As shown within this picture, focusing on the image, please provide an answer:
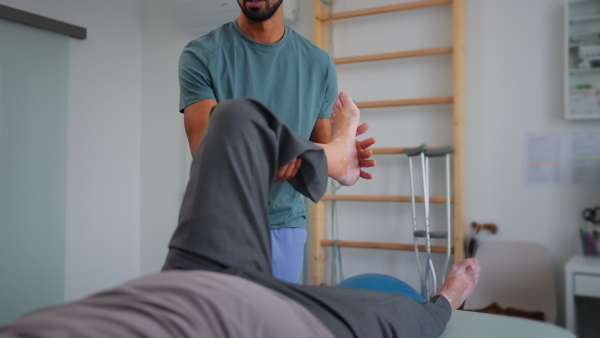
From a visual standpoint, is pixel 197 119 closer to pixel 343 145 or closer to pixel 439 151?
pixel 343 145

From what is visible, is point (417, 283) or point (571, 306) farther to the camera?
point (417, 283)

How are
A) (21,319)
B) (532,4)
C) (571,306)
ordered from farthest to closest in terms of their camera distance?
1. (532,4)
2. (571,306)
3. (21,319)

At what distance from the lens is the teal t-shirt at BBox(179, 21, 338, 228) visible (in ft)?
5.31

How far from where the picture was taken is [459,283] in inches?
60.9

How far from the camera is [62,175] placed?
11.1ft

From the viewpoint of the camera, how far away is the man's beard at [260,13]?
1.61 meters

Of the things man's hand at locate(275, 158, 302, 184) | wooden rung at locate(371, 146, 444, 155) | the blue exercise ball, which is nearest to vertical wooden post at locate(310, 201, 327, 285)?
wooden rung at locate(371, 146, 444, 155)

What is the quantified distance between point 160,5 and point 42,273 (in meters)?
2.07

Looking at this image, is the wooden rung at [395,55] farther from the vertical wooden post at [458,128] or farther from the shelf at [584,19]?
the shelf at [584,19]

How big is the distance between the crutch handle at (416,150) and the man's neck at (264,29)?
127 cm

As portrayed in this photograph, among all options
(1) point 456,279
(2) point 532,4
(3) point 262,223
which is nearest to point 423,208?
(2) point 532,4

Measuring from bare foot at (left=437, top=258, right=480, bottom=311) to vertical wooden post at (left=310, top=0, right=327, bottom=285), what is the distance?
5.16ft

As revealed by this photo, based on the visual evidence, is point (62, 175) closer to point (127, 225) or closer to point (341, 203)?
point (127, 225)

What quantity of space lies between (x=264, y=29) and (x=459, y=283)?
976mm
